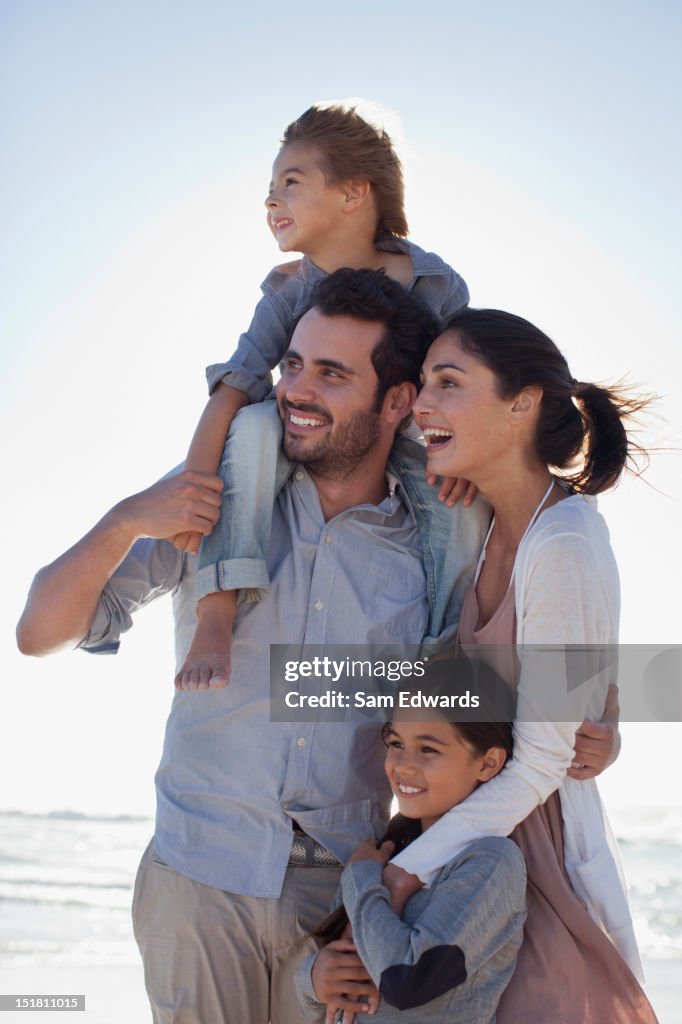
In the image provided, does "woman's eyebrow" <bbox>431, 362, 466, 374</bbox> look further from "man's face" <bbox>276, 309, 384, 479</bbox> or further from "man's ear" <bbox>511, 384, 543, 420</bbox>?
"man's face" <bbox>276, 309, 384, 479</bbox>

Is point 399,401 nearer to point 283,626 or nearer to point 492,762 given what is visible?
point 283,626

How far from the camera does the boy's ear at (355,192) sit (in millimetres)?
4578

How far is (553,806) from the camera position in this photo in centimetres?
324

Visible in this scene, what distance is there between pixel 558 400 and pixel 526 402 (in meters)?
0.12

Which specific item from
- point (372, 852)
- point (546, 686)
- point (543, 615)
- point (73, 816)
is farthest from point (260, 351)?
point (73, 816)

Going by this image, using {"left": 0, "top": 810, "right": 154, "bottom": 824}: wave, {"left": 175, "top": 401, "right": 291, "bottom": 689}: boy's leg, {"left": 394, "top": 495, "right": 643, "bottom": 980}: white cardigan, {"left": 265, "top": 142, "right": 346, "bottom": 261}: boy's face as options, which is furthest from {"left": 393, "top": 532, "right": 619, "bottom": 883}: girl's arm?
{"left": 0, "top": 810, "right": 154, "bottom": 824}: wave

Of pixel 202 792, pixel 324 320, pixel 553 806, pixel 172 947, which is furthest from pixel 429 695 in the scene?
pixel 324 320

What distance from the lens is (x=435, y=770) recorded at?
3.20 meters

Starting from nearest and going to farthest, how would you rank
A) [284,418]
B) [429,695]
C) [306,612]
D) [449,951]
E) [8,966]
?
[449,951] → [429,695] → [306,612] → [284,418] → [8,966]

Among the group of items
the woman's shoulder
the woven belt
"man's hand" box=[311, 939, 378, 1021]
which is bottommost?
"man's hand" box=[311, 939, 378, 1021]

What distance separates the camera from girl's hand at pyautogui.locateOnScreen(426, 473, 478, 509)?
377 centimetres

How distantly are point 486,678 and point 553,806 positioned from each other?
Answer: 0.41 meters

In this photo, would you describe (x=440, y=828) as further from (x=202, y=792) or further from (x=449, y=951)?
(x=202, y=792)

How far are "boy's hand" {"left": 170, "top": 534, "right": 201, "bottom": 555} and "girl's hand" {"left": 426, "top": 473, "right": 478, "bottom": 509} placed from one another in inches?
32.2
